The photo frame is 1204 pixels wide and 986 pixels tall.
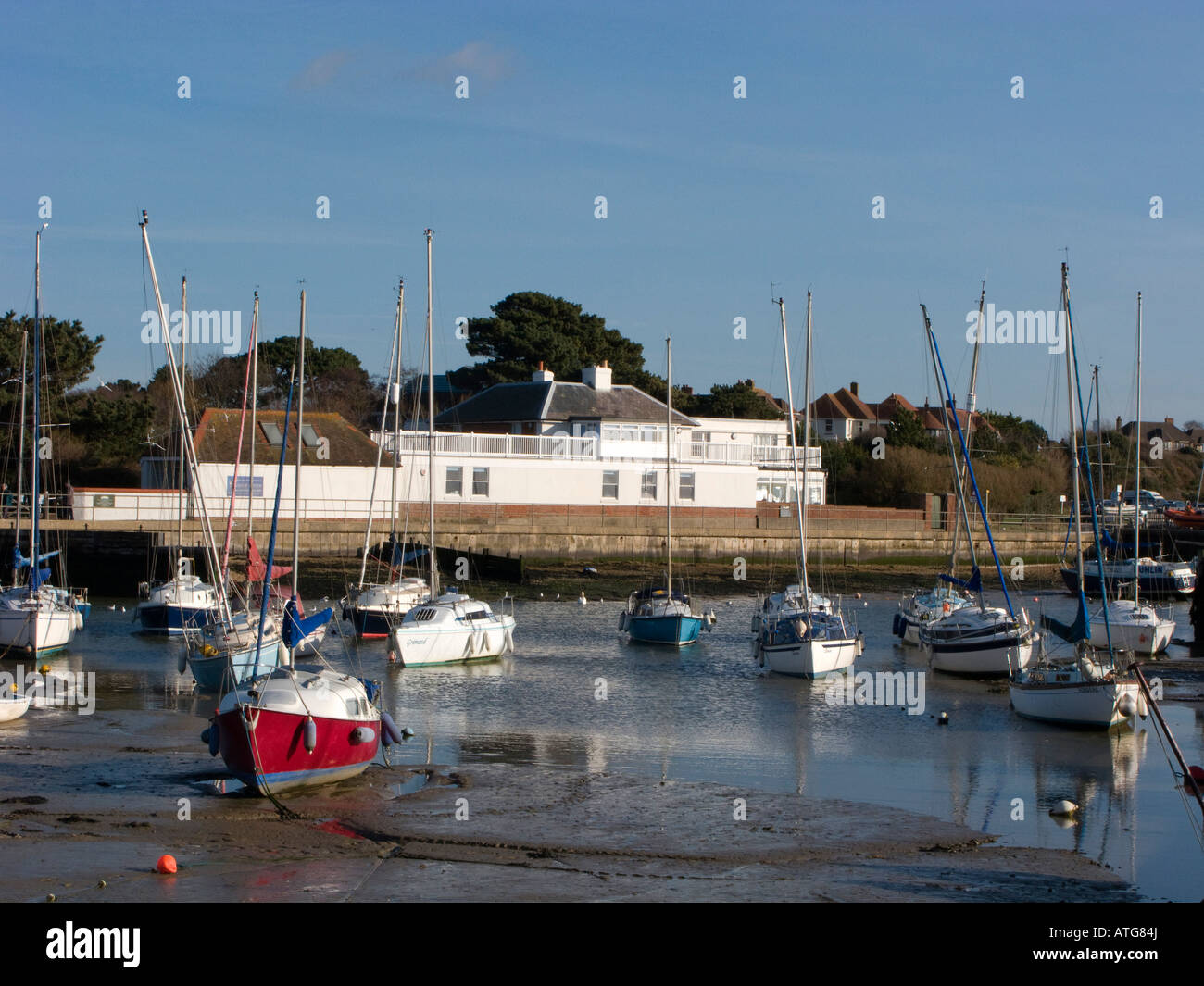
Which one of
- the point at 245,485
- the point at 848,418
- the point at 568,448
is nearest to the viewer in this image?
the point at 245,485

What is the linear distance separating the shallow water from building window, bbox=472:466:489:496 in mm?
26577

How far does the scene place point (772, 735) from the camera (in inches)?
998

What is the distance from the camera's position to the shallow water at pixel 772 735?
18.5 m

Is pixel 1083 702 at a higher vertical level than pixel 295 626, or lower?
lower

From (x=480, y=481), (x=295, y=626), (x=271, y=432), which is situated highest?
(x=271, y=432)

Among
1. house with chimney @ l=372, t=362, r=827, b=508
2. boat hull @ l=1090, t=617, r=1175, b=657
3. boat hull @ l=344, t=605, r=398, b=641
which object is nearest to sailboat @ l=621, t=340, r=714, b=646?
boat hull @ l=344, t=605, r=398, b=641

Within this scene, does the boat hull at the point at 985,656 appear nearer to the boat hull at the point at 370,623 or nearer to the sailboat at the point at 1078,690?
Result: the sailboat at the point at 1078,690

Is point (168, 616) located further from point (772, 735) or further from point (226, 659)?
point (772, 735)

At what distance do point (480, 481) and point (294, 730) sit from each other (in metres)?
47.4

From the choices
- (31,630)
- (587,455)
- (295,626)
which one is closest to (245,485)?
(587,455)

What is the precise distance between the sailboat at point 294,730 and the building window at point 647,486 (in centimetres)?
5043

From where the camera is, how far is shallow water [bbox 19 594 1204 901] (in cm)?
1852

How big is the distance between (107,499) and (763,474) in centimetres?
3917
